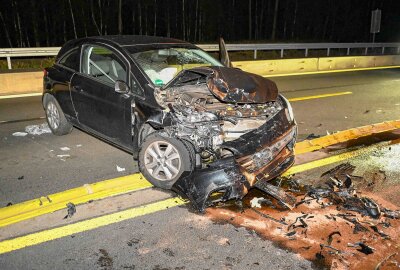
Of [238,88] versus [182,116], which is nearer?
[182,116]

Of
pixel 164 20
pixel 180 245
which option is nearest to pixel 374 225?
pixel 180 245

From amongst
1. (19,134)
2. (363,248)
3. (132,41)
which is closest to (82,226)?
(363,248)

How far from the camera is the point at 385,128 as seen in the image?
22.1 feet

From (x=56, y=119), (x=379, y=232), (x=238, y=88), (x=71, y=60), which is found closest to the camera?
(x=379, y=232)

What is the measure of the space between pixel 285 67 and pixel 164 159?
11.9 m

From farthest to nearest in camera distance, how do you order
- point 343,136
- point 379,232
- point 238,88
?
point 343,136, point 238,88, point 379,232

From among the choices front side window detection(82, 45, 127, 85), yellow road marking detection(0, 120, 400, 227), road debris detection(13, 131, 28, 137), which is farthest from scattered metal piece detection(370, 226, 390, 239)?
road debris detection(13, 131, 28, 137)

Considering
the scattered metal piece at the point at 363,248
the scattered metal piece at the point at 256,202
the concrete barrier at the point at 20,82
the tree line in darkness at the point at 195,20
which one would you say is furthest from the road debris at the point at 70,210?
the tree line in darkness at the point at 195,20

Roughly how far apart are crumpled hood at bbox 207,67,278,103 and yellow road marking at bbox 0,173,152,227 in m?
1.40

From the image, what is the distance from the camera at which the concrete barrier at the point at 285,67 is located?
10.0 meters

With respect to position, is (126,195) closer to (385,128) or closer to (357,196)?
(357,196)

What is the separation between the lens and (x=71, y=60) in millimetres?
5648

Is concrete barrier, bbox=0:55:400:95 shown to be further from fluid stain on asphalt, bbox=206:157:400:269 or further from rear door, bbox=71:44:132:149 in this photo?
fluid stain on asphalt, bbox=206:157:400:269

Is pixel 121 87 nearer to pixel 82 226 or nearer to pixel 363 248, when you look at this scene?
pixel 82 226
